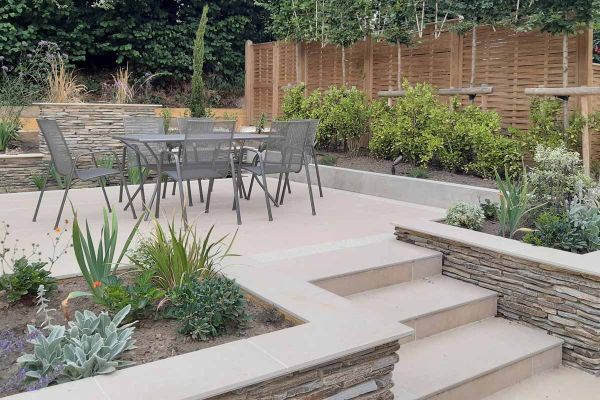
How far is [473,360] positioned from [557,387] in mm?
476

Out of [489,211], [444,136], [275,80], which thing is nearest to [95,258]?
[489,211]

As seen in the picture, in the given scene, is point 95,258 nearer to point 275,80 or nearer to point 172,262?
point 172,262

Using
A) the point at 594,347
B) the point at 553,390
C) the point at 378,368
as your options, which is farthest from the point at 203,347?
the point at 594,347

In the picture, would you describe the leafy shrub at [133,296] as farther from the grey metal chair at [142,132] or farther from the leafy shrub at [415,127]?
the leafy shrub at [415,127]

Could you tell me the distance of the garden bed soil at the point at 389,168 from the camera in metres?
5.78

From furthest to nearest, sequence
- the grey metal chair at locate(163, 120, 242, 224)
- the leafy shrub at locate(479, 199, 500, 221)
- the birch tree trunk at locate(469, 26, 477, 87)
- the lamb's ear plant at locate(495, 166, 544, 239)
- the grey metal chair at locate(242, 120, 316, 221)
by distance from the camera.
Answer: the birch tree trunk at locate(469, 26, 477, 87), the grey metal chair at locate(242, 120, 316, 221), the grey metal chair at locate(163, 120, 242, 224), the leafy shrub at locate(479, 199, 500, 221), the lamb's ear plant at locate(495, 166, 544, 239)

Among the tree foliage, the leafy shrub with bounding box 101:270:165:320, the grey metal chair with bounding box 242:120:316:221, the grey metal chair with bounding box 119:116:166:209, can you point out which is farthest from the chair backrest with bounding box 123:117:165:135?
the tree foliage

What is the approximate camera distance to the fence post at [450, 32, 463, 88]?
6848 mm

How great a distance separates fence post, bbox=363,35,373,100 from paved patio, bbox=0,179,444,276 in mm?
2224

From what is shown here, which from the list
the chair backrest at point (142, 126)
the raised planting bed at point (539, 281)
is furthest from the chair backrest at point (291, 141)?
the raised planting bed at point (539, 281)

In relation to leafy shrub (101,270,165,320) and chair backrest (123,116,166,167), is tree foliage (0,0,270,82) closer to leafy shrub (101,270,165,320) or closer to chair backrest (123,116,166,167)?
chair backrest (123,116,166,167)

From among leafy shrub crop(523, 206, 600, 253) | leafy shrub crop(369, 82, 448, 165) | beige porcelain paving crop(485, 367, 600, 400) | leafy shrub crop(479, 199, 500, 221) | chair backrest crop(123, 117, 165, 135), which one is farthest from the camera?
leafy shrub crop(369, 82, 448, 165)

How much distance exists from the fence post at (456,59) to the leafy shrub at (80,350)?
227 inches

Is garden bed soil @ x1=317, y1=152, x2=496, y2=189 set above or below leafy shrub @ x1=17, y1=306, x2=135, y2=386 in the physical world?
above
